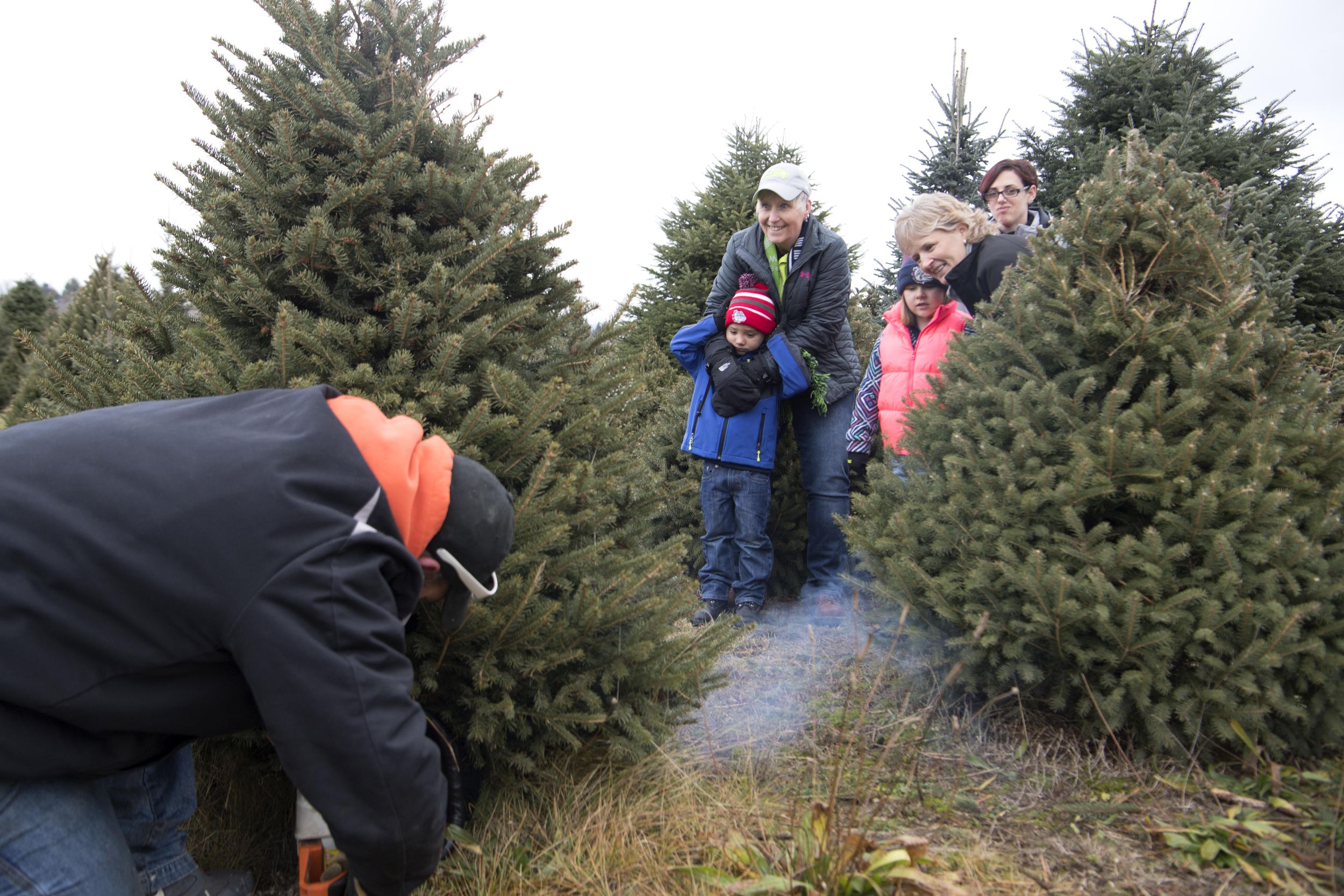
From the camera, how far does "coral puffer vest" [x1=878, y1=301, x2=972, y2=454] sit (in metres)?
4.14

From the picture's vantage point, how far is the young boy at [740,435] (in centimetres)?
445

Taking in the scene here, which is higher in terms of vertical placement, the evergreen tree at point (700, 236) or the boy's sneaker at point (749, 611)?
the evergreen tree at point (700, 236)

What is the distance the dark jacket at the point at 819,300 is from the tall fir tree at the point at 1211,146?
12.4 feet

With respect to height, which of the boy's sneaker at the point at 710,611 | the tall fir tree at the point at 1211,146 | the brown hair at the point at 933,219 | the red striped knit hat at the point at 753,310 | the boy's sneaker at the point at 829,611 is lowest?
the boy's sneaker at the point at 710,611

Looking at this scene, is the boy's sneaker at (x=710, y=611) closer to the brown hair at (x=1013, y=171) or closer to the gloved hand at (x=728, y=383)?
the gloved hand at (x=728, y=383)

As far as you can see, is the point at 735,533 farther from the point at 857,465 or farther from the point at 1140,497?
the point at 1140,497

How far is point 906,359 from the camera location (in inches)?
168

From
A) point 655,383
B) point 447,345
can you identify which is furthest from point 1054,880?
point 655,383

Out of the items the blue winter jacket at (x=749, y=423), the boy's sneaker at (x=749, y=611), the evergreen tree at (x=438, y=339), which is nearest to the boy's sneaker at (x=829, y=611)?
the boy's sneaker at (x=749, y=611)

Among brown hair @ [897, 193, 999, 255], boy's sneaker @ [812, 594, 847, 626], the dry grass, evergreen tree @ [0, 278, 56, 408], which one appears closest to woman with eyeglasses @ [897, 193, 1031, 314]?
brown hair @ [897, 193, 999, 255]

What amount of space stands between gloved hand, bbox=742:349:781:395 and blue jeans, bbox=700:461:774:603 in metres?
0.50

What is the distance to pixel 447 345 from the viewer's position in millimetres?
2578

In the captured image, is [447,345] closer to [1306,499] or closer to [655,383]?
[1306,499]

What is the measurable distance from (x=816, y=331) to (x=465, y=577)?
3.06 metres
